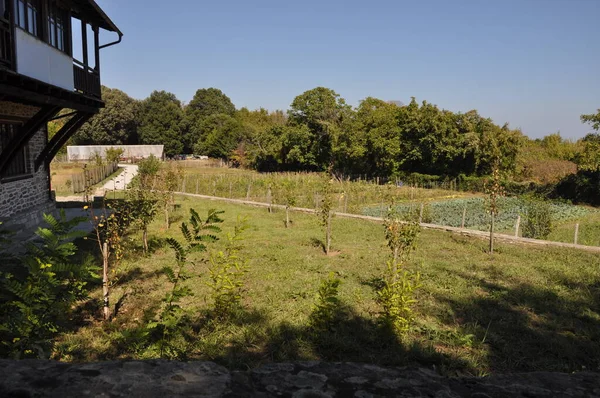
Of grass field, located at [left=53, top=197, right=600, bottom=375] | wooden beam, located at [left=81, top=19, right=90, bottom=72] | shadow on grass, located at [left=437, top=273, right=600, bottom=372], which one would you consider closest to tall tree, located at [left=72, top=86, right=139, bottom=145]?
wooden beam, located at [left=81, top=19, right=90, bottom=72]

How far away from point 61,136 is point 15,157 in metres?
1.68

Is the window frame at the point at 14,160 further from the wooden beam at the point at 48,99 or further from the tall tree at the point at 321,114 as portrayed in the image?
the tall tree at the point at 321,114

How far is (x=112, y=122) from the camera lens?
58.3 metres

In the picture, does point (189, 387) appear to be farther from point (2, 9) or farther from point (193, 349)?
point (2, 9)

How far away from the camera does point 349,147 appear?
3525cm

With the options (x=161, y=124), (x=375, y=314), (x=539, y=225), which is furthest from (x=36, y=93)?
(x=161, y=124)

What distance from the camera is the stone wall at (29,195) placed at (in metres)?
10.8

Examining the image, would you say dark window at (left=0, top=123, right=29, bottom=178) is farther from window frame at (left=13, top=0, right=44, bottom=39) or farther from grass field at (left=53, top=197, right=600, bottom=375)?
grass field at (left=53, top=197, right=600, bottom=375)

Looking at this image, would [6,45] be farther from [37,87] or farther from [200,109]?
[200,109]

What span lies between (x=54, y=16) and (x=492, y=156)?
30326mm

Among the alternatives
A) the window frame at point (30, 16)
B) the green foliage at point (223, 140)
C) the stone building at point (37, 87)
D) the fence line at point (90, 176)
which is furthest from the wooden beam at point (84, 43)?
the green foliage at point (223, 140)

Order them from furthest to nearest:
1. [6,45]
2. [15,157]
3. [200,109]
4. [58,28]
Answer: [200,109] → [58,28] → [15,157] → [6,45]

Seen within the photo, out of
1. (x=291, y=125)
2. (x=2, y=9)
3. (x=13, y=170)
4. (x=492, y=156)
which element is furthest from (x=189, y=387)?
(x=291, y=125)

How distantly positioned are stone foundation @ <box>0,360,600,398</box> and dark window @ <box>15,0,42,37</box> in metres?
10.00
